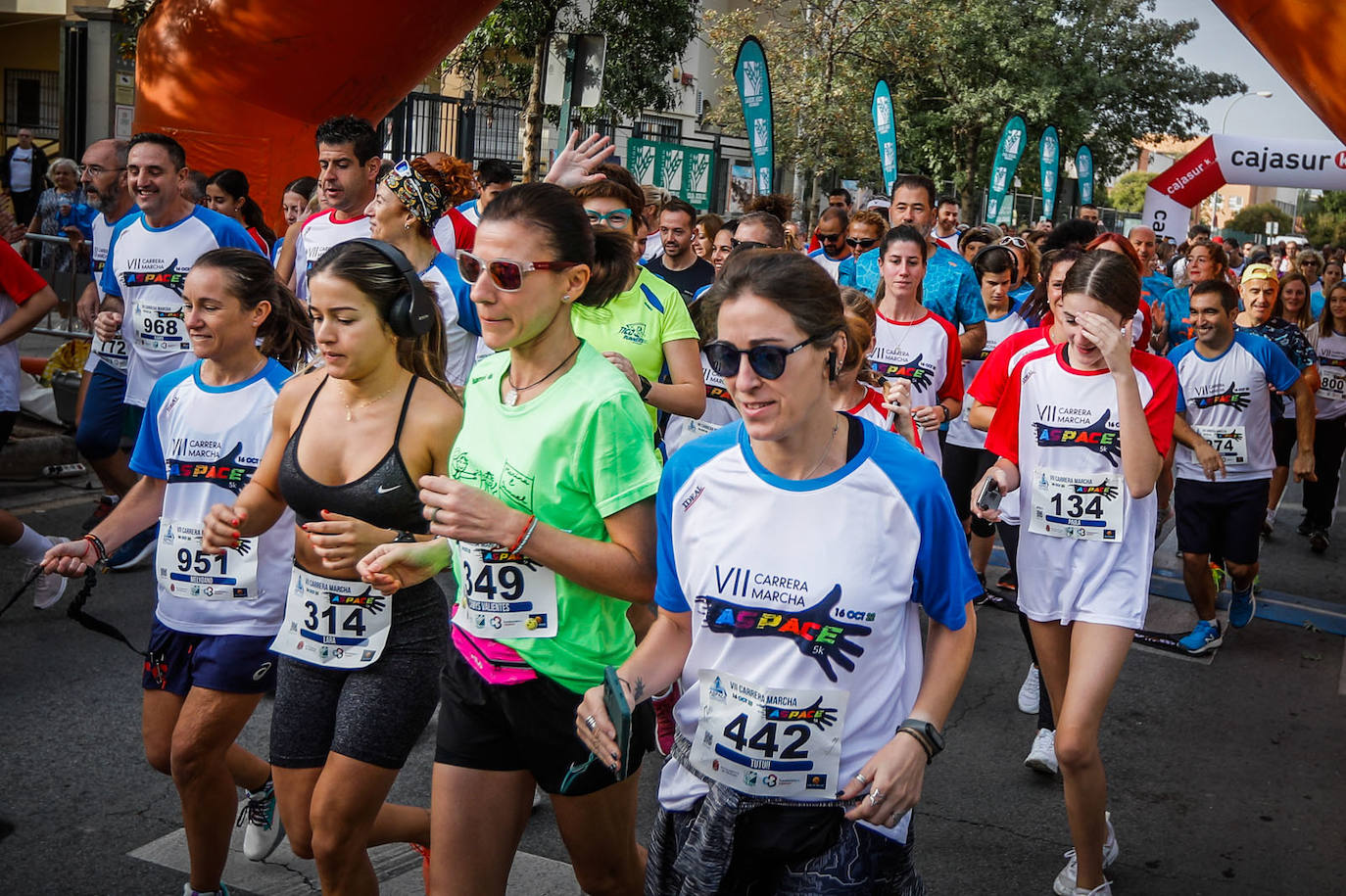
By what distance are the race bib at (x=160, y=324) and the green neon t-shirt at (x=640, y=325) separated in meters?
2.76

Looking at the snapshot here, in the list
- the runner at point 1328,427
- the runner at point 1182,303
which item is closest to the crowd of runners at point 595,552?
the runner at point 1182,303

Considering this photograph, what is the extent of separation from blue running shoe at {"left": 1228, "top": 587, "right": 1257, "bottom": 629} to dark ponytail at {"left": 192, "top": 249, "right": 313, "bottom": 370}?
548cm

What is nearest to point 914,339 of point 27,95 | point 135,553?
point 135,553

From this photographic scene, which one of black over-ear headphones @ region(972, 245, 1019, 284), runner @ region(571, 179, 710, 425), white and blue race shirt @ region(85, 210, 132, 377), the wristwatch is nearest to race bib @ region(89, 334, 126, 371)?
white and blue race shirt @ region(85, 210, 132, 377)

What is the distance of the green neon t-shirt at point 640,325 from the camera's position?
5012 mm

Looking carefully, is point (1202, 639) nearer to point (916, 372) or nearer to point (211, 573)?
point (916, 372)

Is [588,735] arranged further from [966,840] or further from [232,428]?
[966,840]

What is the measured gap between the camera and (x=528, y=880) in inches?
161

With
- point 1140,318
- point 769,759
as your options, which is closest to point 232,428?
point 769,759

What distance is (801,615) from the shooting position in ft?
7.93

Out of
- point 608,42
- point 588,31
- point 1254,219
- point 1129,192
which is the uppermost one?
point 1129,192

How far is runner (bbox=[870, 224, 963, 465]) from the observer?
6.40m

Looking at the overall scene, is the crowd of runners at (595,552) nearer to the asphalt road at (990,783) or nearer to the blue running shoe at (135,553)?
the asphalt road at (990,783)

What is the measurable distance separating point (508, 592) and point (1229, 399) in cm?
564
